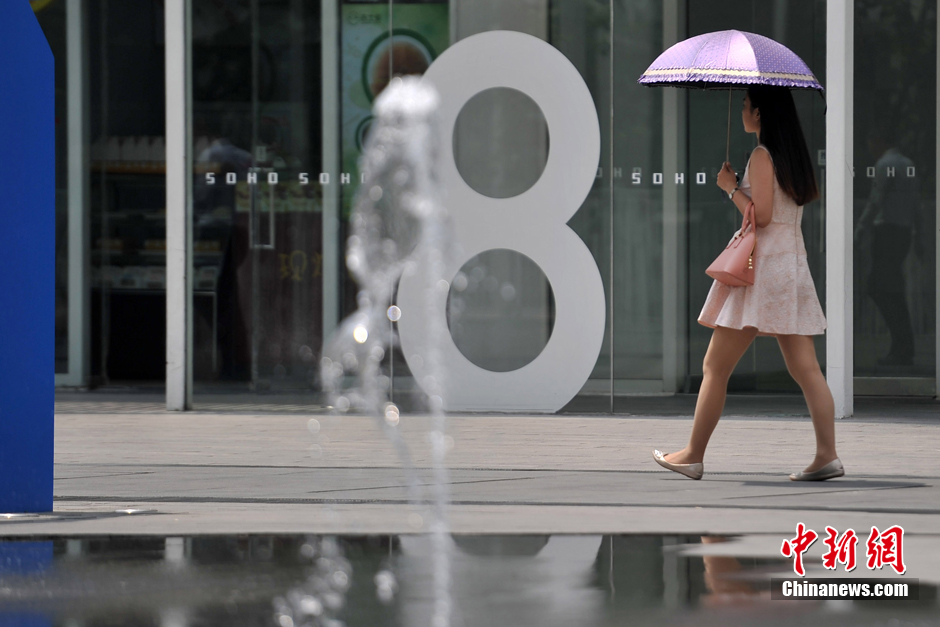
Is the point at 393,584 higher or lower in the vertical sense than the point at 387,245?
lower

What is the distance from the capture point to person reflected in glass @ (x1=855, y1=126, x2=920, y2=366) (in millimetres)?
12555

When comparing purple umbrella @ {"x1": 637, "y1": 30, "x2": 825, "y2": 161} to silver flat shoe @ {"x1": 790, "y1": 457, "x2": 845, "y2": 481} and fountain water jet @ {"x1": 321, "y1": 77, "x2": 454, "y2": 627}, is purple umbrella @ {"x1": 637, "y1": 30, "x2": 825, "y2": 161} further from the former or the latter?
fountain water jet @ {"x1": 321, "y1": 77, "x2": 454, "y2": 627}

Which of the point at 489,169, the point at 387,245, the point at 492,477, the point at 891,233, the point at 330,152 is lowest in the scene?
the point at 492,477

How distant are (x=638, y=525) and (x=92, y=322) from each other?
8.84 m

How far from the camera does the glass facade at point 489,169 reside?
11.1 meters

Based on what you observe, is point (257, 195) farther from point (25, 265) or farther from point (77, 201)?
point (25, 265)

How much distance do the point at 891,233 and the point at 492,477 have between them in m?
6.59

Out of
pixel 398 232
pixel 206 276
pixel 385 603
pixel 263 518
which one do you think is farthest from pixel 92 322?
pixel 385 603

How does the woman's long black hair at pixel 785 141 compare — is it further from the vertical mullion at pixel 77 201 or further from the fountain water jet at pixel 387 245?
the vertical mullion at pixel 77 201

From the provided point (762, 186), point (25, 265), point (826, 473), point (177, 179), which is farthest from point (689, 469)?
point (177, 179)

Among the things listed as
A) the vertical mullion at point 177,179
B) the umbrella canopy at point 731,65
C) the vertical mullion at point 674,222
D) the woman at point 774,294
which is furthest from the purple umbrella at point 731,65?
the vertical mullion at point 177,179

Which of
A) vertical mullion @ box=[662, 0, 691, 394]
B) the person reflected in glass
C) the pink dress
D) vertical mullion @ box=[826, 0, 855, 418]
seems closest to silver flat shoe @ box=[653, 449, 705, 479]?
the pink dress

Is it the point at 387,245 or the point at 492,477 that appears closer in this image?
the point at 492,477

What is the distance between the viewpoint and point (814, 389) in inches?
274
